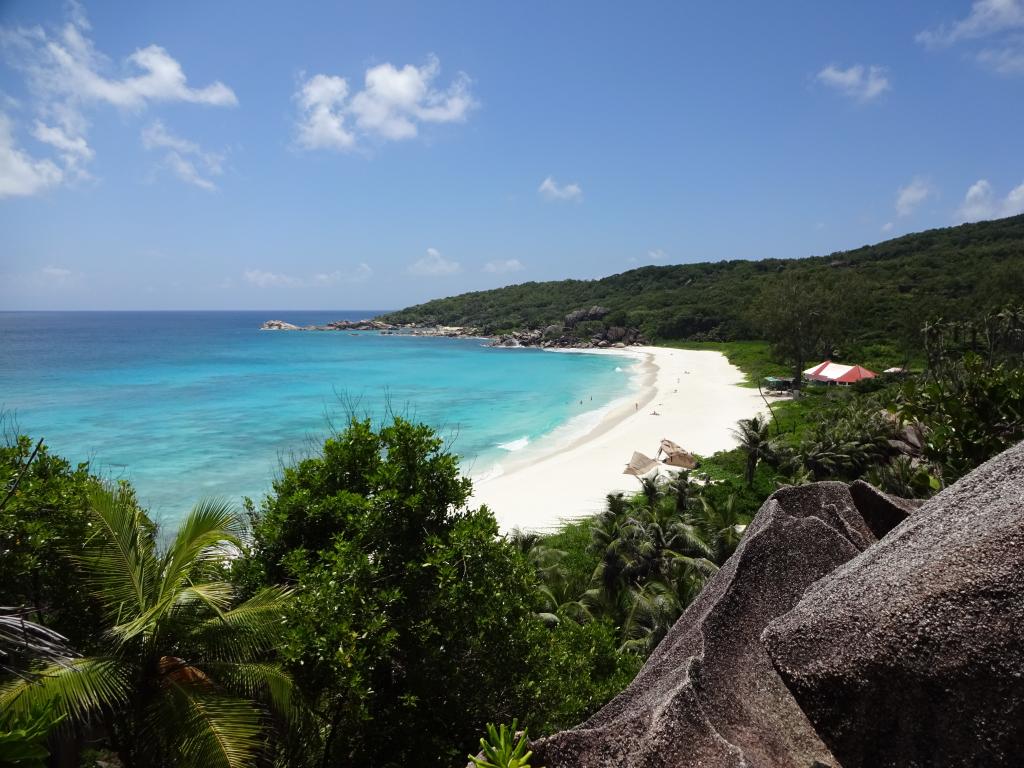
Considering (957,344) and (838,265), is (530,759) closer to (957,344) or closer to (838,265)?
(957,344)

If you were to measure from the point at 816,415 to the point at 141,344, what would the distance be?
468 ft

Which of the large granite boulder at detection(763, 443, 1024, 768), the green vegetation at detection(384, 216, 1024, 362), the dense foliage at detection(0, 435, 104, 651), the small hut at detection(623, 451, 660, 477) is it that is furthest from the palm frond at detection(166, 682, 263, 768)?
the green vegetation at detection(384, 216, 1024, 362)

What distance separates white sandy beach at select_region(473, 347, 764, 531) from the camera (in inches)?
1172

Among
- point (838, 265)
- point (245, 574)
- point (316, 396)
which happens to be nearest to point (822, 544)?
point (245, 574)

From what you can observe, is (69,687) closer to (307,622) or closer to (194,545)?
(194,545)

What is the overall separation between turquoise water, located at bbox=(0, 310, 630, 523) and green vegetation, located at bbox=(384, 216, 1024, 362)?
73.5 feet

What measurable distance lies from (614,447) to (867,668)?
124 feet

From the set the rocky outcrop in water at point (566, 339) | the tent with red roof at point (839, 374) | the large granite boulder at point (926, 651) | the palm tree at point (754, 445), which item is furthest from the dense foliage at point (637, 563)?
the rocky outcrop in water at point (566, 339)

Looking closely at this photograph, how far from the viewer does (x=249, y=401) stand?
6141 centimetres

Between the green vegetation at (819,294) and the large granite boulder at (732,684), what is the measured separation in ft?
187

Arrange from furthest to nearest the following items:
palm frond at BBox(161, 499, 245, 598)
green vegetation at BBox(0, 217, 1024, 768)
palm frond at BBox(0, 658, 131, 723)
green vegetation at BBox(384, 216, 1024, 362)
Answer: green vegetation at BBox(384, 216, 1024, 362)
palm frond at BBox(161, 499, 245, 598)
green vegetation at BBox(0, 217, 1024, 768)
palm frond at BBox(0, 658, 131, 723)

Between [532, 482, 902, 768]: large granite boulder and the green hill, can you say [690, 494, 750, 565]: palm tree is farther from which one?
the green hill

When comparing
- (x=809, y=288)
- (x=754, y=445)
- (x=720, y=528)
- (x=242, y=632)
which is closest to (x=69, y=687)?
(x=242, y=632)

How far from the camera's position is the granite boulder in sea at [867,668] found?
133 inches
